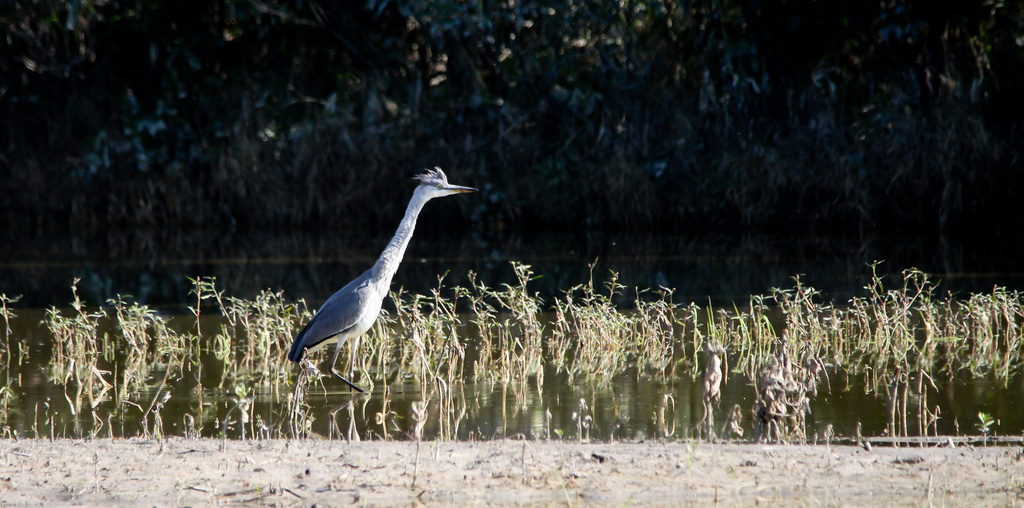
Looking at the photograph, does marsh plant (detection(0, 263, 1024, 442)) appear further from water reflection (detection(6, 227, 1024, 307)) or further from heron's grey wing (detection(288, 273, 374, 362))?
water reflection (detection(6, 227, 1024, 307))

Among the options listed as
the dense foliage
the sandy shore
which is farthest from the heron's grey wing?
the dense foliage

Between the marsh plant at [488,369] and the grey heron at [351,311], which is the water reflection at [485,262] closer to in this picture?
the marsh plant at [488,369]

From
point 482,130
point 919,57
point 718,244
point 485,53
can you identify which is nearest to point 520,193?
point 482,130

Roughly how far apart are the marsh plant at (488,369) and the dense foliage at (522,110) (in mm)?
9134

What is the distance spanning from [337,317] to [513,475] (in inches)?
111

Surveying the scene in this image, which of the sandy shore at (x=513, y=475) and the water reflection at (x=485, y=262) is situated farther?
the water reflection at (x=485, y=262)

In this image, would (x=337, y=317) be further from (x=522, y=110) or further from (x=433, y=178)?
(x=522, y=110)

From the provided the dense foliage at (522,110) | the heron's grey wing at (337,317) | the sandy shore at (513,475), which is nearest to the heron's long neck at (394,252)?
the heron's grey wing at (337,317)

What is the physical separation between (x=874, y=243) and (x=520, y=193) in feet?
22.3

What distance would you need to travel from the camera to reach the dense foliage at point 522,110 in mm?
17250

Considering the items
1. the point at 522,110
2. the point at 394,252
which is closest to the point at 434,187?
the point at 394,252

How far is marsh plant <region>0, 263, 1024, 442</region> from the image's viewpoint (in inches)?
238

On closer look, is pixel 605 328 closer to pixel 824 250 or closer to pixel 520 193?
pixel 824 250

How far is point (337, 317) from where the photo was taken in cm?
665
